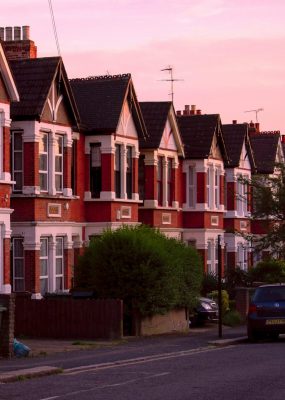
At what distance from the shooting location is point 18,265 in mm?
37469

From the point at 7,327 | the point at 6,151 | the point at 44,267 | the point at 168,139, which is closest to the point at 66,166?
the point at 44,267

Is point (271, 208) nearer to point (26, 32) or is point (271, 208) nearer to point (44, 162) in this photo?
point (26, 32)

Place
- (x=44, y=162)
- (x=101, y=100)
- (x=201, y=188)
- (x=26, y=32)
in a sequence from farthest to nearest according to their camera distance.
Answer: (x=201, y=188)
(x=26, y=32)
(x=101, y=100)
(x=44, y=162)

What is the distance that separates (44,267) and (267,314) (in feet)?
28.4

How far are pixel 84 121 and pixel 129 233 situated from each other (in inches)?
319

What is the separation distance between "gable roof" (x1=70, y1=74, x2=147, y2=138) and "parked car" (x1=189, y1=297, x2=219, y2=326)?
6620 millimetres

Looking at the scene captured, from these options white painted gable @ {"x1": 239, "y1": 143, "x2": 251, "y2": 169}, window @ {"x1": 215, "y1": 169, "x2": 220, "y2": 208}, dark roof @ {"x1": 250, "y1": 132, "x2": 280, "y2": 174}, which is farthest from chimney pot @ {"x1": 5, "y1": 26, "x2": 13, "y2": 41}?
dark roof @ {"x1": 250, "y1": 132, "x2": 280, "y2": 174}

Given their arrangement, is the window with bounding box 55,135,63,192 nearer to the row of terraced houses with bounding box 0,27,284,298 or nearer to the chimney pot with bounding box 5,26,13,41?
the row of terraced houses with bounding box 0,27,284,298

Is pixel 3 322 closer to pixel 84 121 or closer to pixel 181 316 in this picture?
pixel 181 316

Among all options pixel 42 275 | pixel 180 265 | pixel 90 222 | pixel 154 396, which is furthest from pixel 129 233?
pixel 154 396

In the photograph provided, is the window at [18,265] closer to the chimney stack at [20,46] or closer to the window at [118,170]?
the window at [118,170]

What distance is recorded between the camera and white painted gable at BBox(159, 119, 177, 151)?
155 ft

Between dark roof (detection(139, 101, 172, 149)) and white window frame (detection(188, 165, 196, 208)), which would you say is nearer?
Answer: dark roof (detection(139, 101, 172, 149))

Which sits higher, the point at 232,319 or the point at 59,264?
the point at 59,264
